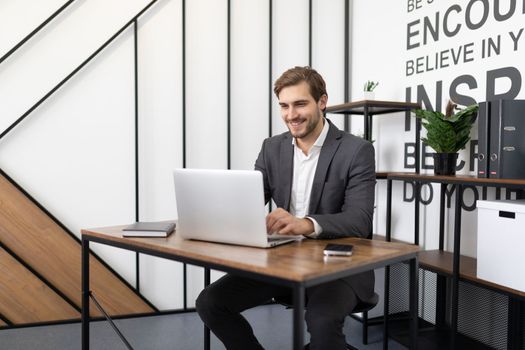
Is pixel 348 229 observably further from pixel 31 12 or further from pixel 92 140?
pixel 31 12

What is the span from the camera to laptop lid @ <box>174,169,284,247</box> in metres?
1.45

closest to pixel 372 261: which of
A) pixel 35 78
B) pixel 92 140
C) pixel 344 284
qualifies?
pixel 344 284

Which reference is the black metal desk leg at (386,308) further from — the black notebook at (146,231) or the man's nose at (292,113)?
the black notebook at (146,231)

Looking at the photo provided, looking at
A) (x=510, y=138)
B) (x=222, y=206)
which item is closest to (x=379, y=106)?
(x=510, y=138)

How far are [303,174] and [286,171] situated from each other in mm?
78

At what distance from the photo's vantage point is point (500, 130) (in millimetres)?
2014

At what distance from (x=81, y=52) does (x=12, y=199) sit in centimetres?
98

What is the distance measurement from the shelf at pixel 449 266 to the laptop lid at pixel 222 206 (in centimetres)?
110

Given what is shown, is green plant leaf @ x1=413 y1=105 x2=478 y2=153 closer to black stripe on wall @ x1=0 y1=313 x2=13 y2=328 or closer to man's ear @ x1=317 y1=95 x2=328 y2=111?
man's ear @ x1=317 y1=95 x2=328 y2=111

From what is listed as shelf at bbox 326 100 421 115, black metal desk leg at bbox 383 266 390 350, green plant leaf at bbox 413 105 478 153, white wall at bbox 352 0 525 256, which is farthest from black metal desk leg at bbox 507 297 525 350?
shelf at bbox 326 100 421 115

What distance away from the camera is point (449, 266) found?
2.31 m

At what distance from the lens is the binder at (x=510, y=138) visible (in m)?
1.99

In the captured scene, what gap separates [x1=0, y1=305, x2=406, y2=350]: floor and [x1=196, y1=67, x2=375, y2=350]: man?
0.86 meters

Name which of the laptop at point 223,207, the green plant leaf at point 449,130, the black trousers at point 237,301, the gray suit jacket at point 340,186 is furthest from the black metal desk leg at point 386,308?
the laptop at point 223,207
